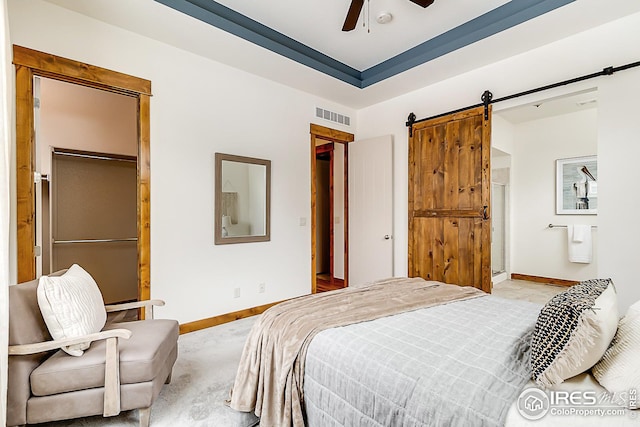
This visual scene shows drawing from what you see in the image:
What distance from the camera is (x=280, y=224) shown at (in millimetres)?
4023

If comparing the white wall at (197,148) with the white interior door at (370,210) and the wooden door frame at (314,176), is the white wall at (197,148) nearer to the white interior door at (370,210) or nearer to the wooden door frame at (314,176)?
the wooden door frame at (314,176)

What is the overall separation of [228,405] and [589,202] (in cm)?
584

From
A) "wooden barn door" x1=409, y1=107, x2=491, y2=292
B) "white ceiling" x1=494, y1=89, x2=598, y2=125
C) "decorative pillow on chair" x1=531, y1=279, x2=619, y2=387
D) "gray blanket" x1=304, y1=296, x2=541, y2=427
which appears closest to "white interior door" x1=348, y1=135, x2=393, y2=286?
"wooden barn door" x1=409, y1=107, x2=491, y2=292

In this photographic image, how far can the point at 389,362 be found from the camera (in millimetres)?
1238

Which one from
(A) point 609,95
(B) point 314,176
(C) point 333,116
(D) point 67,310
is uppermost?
(C) point 333,116

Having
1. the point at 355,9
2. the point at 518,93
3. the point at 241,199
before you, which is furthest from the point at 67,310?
the point at 518,93

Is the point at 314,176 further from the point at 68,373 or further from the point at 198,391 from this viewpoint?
the point at 68,373

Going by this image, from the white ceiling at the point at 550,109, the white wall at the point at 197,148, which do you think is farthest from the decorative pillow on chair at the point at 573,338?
the white ceiling at the point at 550,109

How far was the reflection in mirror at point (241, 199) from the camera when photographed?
3445mm

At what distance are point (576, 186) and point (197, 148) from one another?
5679 mm

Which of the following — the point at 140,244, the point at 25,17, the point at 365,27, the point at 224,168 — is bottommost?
the point at 140,244

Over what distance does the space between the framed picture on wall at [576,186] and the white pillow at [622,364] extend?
4955 mm

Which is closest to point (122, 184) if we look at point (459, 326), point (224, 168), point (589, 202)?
point (224, 168)

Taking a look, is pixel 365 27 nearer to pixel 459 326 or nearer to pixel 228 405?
pixel 459 326
